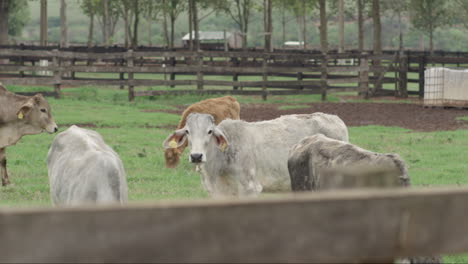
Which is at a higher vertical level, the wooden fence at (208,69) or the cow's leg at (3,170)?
the wooden fence at (208,69)

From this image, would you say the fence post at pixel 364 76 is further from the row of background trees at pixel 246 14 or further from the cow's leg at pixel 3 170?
the cow's leg at pixel 3 170

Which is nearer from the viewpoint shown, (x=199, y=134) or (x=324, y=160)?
(x=324, y=160)

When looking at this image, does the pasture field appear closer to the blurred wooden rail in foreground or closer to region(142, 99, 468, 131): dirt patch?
region(142, 99, 468, 131): dirt patch

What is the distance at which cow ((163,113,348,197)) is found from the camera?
28.7 feet

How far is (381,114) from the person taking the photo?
81.0 feet

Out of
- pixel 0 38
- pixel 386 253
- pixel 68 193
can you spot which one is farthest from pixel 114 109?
pixel 0 38

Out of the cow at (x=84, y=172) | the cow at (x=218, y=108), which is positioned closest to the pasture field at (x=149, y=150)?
the cow at (x=218, y=108)

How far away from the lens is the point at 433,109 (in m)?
26.7

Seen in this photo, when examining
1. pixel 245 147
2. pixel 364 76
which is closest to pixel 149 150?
pixel 245 147

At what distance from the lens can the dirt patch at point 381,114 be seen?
21641 mm

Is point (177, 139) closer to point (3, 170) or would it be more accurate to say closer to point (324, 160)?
point (324, 160)

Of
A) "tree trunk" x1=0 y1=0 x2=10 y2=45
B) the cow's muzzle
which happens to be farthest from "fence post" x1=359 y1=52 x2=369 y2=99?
"tree trunk" x1=0 y1=0 x2=10 y2=45

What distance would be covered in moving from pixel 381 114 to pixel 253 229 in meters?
22.4

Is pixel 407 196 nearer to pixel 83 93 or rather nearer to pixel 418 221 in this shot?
pixel 418 221
